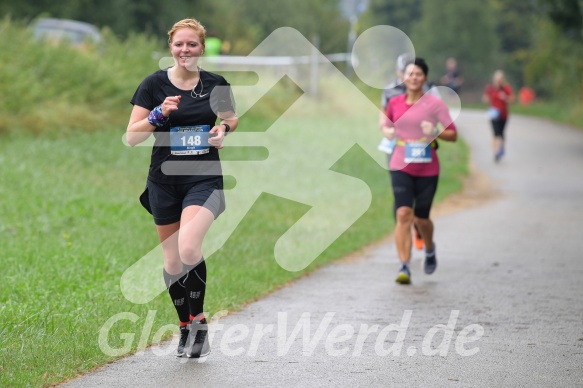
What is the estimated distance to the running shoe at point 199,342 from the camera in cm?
689

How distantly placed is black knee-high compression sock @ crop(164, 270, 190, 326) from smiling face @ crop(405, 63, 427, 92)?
3.92 meters

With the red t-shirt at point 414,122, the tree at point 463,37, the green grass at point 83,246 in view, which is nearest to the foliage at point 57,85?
the green grass at point 83,246

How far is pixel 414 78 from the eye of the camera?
10.2 metres

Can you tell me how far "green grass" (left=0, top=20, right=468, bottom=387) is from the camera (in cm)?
752

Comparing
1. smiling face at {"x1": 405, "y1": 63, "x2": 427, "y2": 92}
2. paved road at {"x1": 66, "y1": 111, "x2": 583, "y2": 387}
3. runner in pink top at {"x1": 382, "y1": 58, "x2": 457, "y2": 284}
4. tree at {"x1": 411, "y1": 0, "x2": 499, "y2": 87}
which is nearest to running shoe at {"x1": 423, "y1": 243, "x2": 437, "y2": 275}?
paved road at {"x1": 66, "y1": 111, "x2": 583, "y2": 387}

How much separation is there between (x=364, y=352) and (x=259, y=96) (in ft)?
65.4

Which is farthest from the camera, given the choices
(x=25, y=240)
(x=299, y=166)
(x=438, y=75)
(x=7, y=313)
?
(x=438, y=75)

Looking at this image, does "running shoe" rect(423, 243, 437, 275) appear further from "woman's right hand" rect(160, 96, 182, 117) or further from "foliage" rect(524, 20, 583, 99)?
"foliage" rect(524, 20, 583, 99)

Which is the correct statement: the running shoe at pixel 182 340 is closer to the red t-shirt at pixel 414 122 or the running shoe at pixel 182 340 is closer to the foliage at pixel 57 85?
the red t-shirt at pixel 414 122

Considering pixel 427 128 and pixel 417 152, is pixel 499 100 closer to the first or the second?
pixel 417 152

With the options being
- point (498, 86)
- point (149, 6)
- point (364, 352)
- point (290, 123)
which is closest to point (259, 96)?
point (290, 123)

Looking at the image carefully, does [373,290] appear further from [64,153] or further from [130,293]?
[64,153]

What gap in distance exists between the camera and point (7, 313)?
7.82 metres

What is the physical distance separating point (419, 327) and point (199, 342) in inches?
73.5
